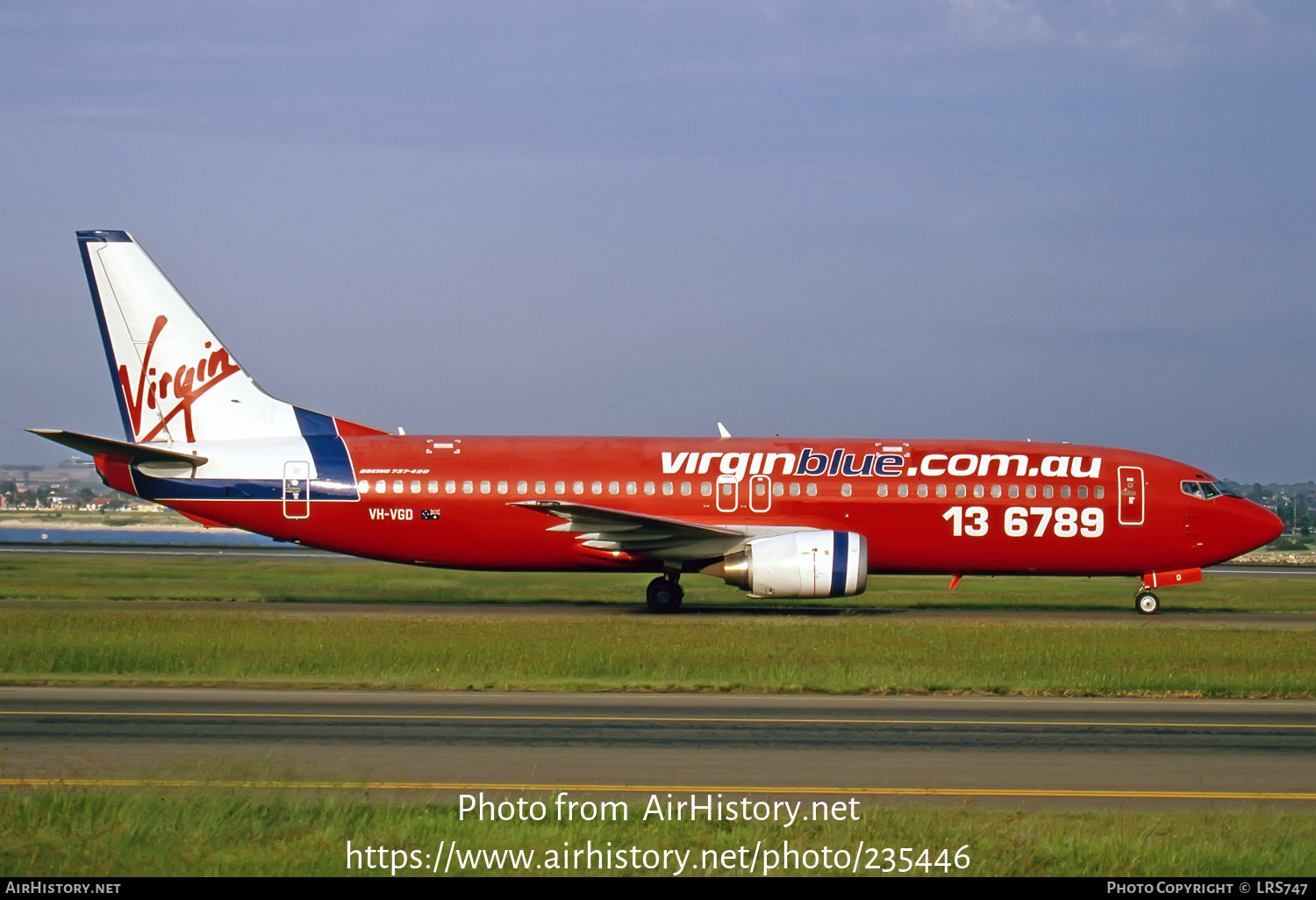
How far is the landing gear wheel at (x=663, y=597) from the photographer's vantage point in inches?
1129

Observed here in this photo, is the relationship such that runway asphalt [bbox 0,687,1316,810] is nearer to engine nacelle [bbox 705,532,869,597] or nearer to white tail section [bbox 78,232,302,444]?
engine nacelle [bbox 705,532,869,597]

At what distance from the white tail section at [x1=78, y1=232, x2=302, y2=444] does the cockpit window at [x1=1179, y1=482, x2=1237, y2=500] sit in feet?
67.5

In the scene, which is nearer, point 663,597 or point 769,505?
point 663,597

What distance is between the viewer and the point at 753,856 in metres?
8.29

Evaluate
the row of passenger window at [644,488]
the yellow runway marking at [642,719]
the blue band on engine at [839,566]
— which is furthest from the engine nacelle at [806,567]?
the yellow runway marking at [642,719]

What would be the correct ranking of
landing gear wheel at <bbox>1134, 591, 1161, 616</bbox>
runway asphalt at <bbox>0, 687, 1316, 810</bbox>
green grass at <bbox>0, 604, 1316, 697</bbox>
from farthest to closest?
1. landing gear wheel at <bbox>1134, 591, 1161, 616</bbox>
2. green grass at <bbox>0, 604, 1316, 697</bbox>
3. runway asphalt at <bbox>0, 687, 1316, 810</bbox>

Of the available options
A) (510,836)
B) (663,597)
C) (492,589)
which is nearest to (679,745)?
(510,836)

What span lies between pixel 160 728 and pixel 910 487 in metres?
19.3

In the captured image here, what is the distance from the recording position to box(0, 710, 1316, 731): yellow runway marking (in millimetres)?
14188

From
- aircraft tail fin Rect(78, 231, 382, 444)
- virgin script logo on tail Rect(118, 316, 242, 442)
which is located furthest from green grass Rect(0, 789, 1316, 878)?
virgin script logo on tail Rect(118, 316, 242, 442)

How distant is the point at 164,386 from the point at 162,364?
524 mm

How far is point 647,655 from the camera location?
64.4 ft

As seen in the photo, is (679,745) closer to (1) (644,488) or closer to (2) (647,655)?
(2) (647,655)
